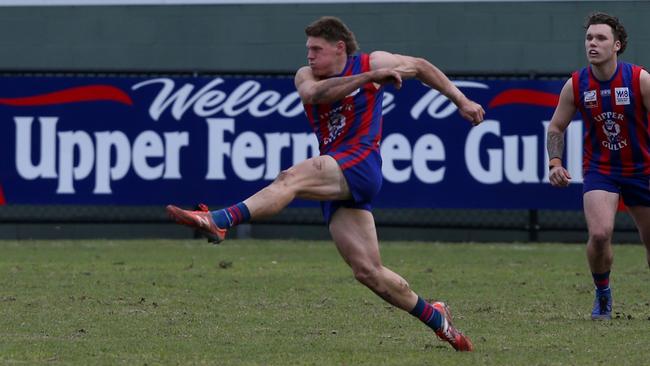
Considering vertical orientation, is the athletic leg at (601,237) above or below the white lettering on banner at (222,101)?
below

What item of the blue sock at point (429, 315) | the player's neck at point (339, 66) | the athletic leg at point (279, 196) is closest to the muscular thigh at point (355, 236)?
the athletic leg at point (279, 196)

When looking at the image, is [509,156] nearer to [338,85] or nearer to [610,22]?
[610,22]

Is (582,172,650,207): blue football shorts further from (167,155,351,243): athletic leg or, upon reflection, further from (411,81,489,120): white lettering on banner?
(411,81,489,120): white lettering on banner

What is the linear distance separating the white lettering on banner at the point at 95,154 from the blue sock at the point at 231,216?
30.5 ft

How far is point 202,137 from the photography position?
53.8 feet

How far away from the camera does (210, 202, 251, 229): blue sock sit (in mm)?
7105

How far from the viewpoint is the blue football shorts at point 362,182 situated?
7.47 m

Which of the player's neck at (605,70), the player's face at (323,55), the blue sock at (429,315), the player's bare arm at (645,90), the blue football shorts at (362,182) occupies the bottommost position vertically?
the blue sock at (429,315)

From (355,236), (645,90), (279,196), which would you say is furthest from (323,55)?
(645,90)

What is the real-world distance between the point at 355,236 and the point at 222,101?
9054mm

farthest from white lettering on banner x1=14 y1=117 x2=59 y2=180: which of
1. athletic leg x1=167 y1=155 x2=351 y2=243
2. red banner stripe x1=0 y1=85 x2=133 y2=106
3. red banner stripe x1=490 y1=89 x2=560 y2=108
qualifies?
athletic leg x1=167 y1=155 x2=351 y2=243

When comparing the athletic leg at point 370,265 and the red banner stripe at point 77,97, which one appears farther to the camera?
the red banner stripe at point 77,97

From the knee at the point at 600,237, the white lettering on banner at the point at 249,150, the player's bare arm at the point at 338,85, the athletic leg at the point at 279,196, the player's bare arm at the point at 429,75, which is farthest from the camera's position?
the white lettering on banner at the point at 249,150

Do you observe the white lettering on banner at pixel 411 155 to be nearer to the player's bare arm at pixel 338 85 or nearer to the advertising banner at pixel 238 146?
the advertising banner at pixel 238 146
